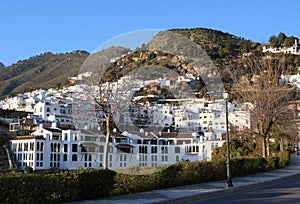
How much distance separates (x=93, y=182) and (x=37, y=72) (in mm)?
130191

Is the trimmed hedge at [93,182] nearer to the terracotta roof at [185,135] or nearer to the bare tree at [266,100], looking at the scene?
the terracotta roof at [185,135]

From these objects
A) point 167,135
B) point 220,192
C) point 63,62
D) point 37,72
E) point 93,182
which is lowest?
point 220,192

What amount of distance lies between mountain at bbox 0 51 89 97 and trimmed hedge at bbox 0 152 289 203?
9412 centimetres

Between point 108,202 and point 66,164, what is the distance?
39.4 metres

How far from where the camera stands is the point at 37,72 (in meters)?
136

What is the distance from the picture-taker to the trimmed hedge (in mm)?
9781

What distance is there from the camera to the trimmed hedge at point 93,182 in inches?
385

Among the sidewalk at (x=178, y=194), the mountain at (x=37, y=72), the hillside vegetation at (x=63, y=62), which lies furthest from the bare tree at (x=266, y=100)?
the mountain at (x=37, y=72)

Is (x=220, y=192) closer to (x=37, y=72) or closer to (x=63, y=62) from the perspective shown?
(x=63, y=62)

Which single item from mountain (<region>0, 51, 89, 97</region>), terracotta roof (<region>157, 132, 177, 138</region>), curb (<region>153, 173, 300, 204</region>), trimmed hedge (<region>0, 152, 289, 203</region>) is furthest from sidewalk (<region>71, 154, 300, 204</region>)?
mountain (<region>0, 51, 89, 97</region>)

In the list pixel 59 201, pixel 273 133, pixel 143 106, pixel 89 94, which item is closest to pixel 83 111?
pixel 89 94

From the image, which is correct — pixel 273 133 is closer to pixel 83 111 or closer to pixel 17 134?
pixel 83 111

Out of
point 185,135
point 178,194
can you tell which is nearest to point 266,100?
point 185,135

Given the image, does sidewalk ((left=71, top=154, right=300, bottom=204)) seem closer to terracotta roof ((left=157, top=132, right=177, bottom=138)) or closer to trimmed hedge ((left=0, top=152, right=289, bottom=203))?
trimmed hedge ((left=0, top=152, right=289, bottom=203))
